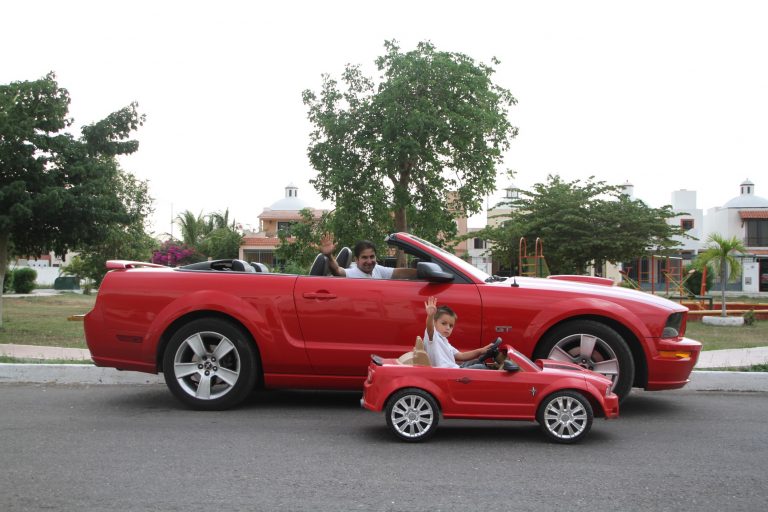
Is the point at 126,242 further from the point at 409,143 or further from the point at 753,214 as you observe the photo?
the point at 753,214

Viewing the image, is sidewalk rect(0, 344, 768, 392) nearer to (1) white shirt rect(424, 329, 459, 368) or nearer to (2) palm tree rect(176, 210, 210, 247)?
(1) white shirt rect(424, 329, 459, 368)

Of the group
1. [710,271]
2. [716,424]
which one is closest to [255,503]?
[716,424]

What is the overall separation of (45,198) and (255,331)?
9.33 metres

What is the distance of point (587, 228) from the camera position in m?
31.0

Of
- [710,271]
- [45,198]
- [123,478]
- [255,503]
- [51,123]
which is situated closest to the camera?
[255,503]

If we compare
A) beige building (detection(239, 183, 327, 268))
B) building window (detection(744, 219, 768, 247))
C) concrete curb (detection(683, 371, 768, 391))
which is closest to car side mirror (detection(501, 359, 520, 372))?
concrete curb (detection(683, 371, 768, 391))

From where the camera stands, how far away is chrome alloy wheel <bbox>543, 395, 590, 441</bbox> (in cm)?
552

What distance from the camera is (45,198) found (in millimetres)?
14312

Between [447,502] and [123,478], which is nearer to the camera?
[447,502]

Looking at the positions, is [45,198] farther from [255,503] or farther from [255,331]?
[255,503]

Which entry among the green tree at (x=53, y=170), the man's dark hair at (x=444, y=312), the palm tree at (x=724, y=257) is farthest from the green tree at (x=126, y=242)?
the man's dark hair at (x=444, y=312)

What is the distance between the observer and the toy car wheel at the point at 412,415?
18.2 ft

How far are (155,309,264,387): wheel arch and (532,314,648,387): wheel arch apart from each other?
234cm

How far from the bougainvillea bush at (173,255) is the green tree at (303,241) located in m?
22.2
